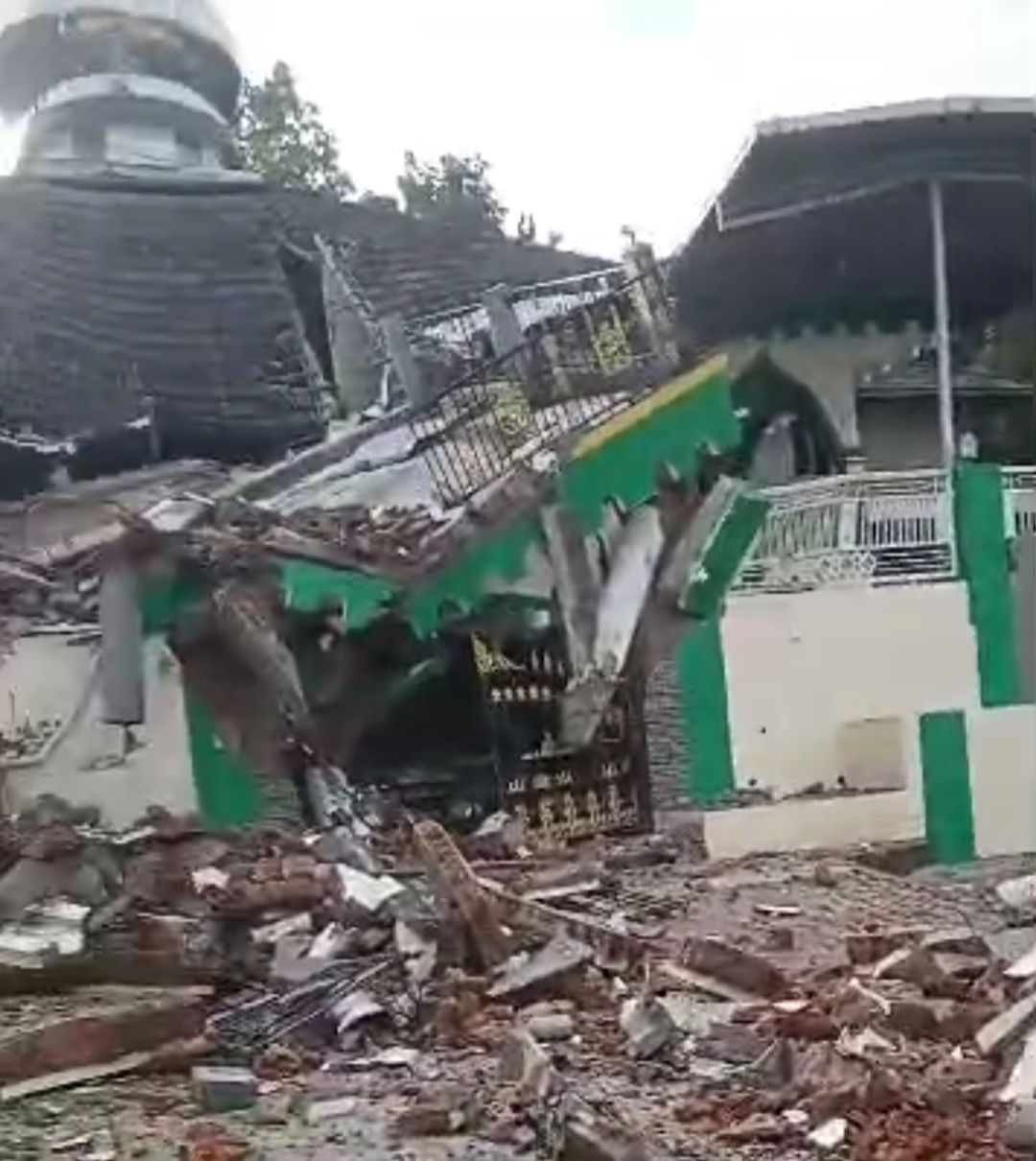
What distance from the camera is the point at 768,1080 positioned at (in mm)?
4160

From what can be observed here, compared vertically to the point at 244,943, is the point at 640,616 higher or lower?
higher

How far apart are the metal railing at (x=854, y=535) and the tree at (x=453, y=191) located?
2.23 metres

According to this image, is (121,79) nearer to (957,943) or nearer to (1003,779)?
(1003,779)

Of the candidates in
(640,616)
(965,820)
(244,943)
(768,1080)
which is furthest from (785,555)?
(768,1080)

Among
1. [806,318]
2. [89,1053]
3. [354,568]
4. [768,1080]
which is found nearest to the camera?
[768,1080]

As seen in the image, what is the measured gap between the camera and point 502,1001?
522 centimetres

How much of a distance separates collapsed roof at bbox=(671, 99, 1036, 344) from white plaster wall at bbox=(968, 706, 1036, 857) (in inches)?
103

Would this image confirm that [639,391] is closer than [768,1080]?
No

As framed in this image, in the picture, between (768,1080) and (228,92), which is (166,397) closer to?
(228,92)

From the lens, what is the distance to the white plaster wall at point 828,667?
8.54 metres

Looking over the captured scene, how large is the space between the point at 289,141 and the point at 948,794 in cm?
510

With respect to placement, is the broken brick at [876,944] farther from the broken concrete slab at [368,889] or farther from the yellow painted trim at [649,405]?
the yellow painted trim at [649,405]

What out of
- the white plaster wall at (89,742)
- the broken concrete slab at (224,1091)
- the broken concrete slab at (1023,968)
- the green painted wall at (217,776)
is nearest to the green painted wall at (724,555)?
the green painted wall at (217,776)

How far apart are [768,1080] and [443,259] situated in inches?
247
